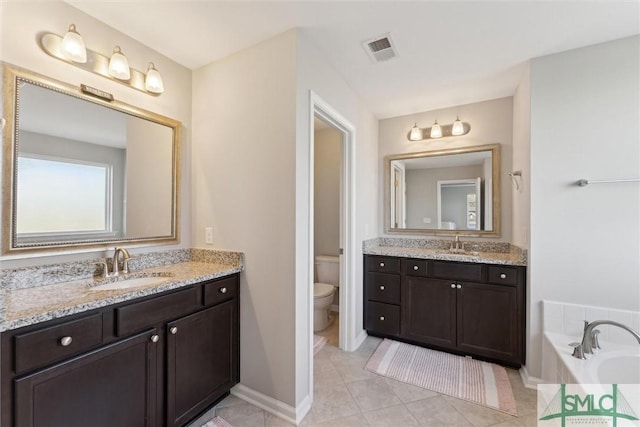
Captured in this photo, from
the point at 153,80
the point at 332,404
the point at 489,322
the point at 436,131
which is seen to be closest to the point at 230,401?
the point at 332,404

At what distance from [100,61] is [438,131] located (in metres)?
2.92

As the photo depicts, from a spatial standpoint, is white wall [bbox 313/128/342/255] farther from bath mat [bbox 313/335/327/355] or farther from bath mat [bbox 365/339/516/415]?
bath mat [bbox 365/339/516/415]

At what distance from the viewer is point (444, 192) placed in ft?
9.56

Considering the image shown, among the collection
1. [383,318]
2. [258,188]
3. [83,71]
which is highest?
[83,71]

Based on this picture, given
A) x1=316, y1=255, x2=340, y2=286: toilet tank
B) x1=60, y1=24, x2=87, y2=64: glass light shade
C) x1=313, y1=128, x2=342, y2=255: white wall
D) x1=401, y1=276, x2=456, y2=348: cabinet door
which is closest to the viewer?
x1=60, y1=24, x2=87, y2=64: glass light shade

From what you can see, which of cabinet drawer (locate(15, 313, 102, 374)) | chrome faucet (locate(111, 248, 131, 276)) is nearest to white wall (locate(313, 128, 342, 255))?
chrome faucet (locate(111, 248, 131, 276))

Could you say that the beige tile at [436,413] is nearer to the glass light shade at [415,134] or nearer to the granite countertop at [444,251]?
the granite countertop at [444,251]

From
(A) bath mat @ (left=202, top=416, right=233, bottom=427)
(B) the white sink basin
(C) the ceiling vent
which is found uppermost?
(C) the ceiling vent

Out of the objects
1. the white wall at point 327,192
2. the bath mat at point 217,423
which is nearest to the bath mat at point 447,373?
the bath mat at point 217,423

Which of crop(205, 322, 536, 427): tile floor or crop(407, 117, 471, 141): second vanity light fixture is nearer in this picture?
crop(205, 322, 536, 427): tile floor

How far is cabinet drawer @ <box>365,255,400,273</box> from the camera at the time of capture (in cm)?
264

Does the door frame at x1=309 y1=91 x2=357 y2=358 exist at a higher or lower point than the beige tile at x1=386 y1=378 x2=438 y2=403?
higher

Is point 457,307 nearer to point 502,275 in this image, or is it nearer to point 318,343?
point 502,275

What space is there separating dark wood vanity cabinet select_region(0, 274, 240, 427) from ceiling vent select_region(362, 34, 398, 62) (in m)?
1.90
